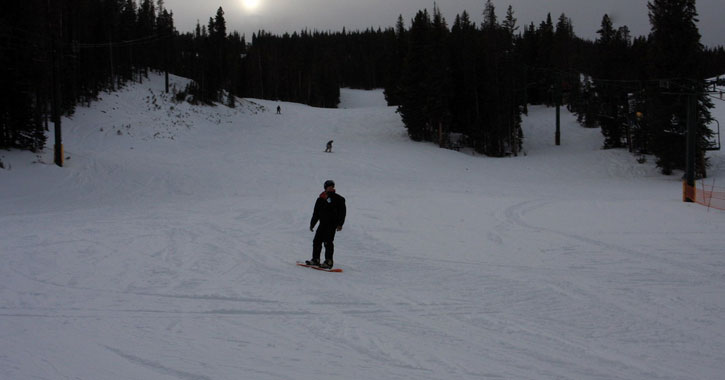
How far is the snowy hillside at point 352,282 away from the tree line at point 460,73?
605 centimetres

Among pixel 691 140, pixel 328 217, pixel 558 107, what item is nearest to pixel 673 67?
pixel 691 140

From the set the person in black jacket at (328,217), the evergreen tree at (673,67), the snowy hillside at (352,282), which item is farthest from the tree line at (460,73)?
the person in black jacket at (328,217)

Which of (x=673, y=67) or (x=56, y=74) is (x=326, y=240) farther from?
(x=673, y=67)

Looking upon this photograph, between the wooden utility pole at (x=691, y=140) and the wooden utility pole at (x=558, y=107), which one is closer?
the wooden utility pole at (x=691, y=140)

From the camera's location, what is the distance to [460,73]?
136 ft

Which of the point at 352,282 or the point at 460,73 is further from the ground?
the point at 460,73

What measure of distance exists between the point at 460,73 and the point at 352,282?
3631 cm

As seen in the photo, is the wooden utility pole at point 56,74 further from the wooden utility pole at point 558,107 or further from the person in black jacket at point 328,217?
the wooden utility pole at point 558,107

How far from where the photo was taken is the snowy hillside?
4914mm

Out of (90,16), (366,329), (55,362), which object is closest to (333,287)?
(366,329)

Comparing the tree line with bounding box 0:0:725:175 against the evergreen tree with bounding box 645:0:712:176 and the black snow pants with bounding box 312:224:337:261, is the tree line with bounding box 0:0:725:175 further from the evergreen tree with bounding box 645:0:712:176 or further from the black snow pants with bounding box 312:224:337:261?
the black snow pants with bounding box 312:224:337:261

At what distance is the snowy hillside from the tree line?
6046mm

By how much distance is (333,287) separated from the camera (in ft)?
25.8

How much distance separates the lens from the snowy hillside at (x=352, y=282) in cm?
491
